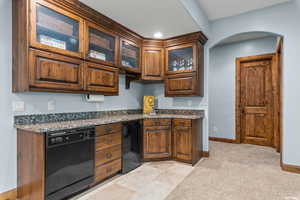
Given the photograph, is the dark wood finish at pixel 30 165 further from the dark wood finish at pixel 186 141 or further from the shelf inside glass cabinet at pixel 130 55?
the dark wood finish at pixel 186 141

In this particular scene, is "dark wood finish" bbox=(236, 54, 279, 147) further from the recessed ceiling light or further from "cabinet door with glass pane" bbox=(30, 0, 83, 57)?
"cabinet door with glass pane" bbox=(30, 0, 83, 57)

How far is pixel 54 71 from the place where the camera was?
6.28 feet

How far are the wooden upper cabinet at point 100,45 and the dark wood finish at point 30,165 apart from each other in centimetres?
123

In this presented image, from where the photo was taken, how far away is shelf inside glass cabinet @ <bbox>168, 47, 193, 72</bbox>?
3.24 meters

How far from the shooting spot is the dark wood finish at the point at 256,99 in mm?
4188

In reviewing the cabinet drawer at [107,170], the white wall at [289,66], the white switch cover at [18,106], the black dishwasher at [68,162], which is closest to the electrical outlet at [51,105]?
the white switch cover at [18,106]

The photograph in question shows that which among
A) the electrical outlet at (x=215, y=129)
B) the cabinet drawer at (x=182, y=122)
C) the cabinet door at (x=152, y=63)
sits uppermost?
the cabinet door at (x=152, y=63)

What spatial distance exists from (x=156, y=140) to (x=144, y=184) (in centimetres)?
91

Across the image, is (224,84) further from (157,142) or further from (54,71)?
(54,71)

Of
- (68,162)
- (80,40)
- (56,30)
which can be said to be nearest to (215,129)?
(68,162)

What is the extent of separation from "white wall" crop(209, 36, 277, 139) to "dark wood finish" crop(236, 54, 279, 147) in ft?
0.50

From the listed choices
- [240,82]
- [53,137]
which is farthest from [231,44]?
[53,137]

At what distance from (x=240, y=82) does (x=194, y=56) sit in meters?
2.17

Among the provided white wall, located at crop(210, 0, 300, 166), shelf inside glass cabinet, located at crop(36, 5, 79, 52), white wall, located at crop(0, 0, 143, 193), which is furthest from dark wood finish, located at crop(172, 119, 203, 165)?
white wall, located at crop(0, 0, 143, 193)
